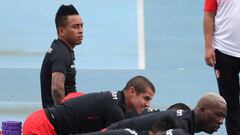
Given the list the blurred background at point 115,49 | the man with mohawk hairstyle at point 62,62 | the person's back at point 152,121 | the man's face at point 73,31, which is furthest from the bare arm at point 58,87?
the blurred background at point 115,49

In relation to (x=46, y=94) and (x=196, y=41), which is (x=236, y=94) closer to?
(x=46, y=94)

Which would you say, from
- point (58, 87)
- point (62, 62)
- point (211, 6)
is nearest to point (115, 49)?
point (211, 6)

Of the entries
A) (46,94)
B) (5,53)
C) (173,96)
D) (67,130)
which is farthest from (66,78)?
(5,53)

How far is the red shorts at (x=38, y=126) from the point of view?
266 inches

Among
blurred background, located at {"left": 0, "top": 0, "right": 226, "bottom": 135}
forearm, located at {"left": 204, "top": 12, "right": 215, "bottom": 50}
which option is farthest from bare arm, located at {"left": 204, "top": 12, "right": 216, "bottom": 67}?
blurred background, located at {"left": 0, "top": 0, "right": 226, "bottom": 135}

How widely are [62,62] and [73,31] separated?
0.46 metres

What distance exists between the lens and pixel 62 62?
24.6ft

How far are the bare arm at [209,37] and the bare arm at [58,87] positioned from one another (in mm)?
1374

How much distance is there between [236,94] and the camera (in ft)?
25.0

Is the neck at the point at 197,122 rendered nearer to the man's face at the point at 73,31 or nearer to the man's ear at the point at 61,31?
the man's face at the point at 73,31

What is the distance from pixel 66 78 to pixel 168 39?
18.8 ft

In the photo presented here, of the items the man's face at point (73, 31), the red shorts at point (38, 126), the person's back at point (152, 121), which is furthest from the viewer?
the man's face at point (73, 31)

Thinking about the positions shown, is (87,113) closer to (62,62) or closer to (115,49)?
(62,62)

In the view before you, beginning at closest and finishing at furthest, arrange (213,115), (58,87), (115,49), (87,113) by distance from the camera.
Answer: (213,115)
(87,113)
(58,87)
(115,49)
